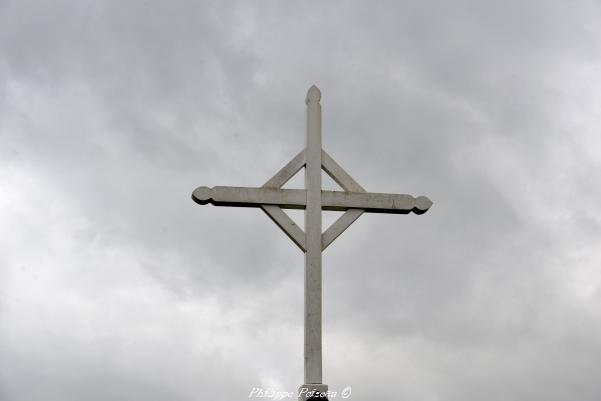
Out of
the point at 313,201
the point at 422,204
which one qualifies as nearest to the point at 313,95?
the point at 313,201

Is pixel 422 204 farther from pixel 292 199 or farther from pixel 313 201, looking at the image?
pixel 292 199

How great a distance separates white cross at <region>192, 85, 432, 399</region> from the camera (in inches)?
284

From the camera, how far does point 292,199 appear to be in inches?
295

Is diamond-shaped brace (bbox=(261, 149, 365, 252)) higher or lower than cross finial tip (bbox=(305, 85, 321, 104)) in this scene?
lower

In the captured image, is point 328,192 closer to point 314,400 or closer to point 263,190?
point 263,190

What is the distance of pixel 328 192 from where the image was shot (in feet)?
24.8

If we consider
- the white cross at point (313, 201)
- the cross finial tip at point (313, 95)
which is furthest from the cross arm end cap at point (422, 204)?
the cross finial tip at point (313, 95)

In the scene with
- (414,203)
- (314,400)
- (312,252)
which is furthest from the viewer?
Answer: (414,203)

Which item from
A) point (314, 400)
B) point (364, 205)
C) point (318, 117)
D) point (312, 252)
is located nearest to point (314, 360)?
point (314, 400)

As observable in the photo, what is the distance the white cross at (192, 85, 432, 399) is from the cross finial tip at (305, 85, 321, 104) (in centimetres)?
2

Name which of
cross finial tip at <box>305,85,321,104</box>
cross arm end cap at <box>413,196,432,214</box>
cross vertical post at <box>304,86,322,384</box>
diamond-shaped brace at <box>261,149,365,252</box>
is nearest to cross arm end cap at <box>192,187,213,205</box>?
diamond-shaped brace at <box>261,149,365,252</box>

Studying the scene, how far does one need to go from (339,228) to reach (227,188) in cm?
104

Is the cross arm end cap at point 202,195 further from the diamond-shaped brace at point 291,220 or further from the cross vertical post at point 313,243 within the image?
the cross vertical post at point 313,243

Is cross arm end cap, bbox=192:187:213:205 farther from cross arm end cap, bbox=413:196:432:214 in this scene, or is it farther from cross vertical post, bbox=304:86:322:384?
cross arm end cap, bbox=413:196:432:214
